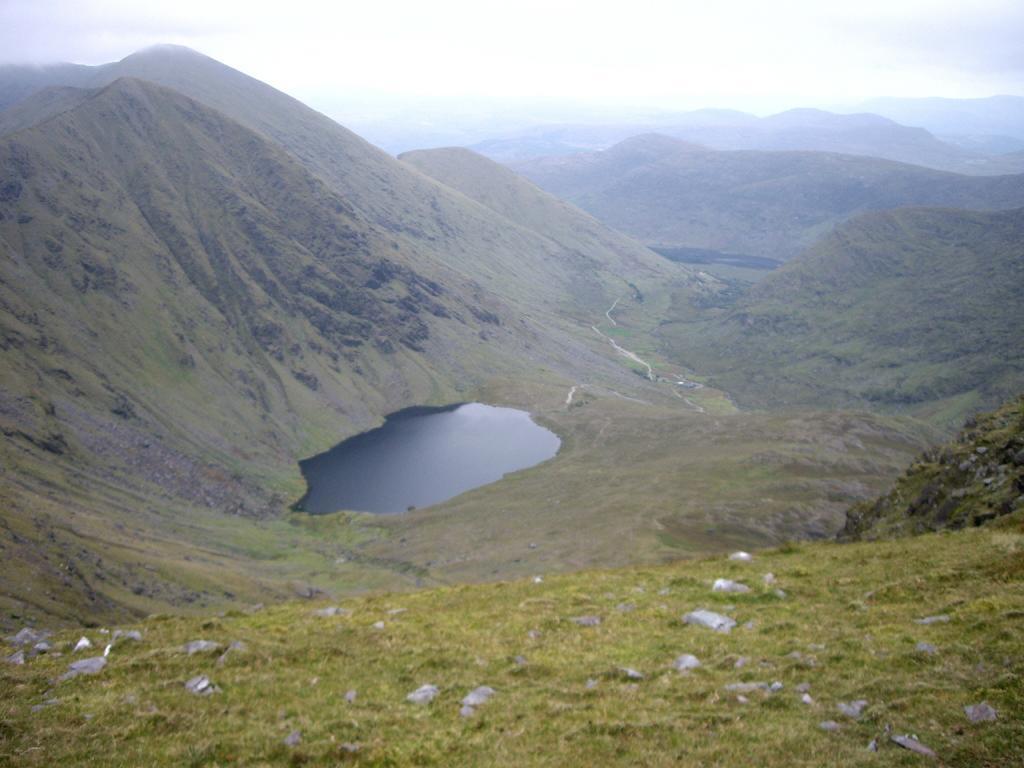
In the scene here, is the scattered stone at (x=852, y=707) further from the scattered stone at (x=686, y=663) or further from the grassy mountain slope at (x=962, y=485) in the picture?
the grassy mountain slope at (x=962, y=485)

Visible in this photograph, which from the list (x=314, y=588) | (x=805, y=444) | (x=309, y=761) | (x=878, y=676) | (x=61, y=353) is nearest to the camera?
(x=309, y=761)

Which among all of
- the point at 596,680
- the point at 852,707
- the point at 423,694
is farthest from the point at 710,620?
the point at 423,694

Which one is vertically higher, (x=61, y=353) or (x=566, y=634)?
(x=566, y=634)

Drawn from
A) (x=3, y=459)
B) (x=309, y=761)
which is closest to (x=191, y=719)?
(x=309, y=761)

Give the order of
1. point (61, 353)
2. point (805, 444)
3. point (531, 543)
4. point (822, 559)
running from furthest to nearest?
point (61, 353), point (805, 444), point (531, 543), point (822, 559)

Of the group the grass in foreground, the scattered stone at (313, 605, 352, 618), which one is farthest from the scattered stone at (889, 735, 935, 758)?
the scattered stone at (313, 605, 352, 618)

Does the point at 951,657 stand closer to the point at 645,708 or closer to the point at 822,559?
the point at 645,708

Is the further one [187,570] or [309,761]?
[187,570]

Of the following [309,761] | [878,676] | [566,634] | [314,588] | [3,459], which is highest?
[878,676]

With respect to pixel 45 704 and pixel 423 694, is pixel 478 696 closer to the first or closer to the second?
pixel 423 694
